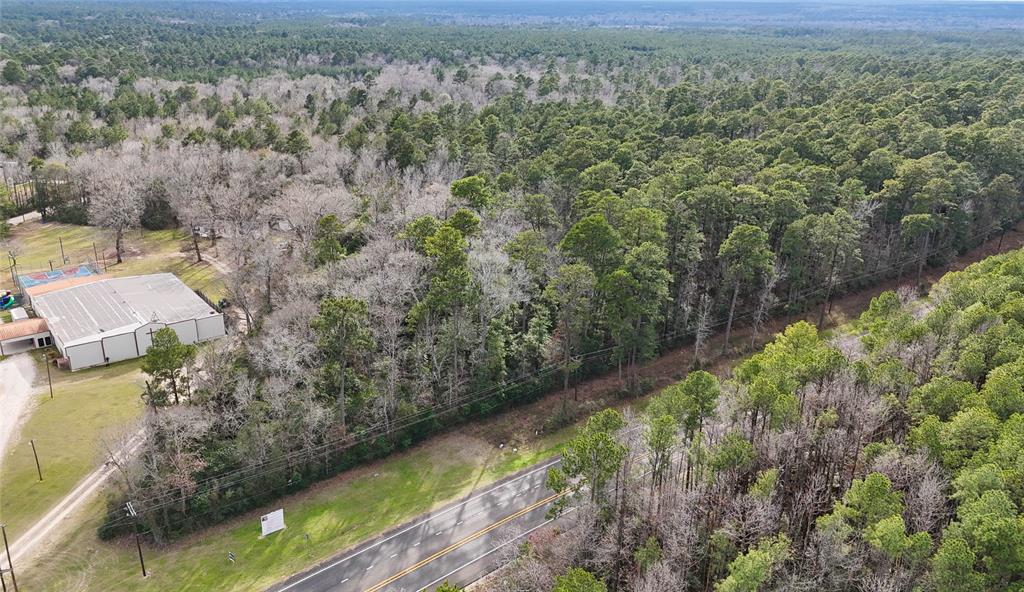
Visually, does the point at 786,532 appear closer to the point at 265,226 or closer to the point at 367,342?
the point at 367,342

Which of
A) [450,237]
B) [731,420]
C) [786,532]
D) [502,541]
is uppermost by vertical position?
[450,237]

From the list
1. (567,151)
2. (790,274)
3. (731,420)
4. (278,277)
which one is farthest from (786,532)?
(567,151)

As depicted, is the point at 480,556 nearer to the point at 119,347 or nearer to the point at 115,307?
the point at 119,347

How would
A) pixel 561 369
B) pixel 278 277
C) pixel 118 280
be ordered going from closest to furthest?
pixel 561 369
pixel 278 277
pixel 118 280

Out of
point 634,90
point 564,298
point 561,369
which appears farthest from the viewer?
point 634,90

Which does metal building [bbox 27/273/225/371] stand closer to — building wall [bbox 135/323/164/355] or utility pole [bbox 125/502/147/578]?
building wall [bbox 135/323/164/355]

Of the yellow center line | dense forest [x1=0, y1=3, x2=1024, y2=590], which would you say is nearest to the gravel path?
dense forest [x1=0, y1=3, x2=1024, y2=590]
